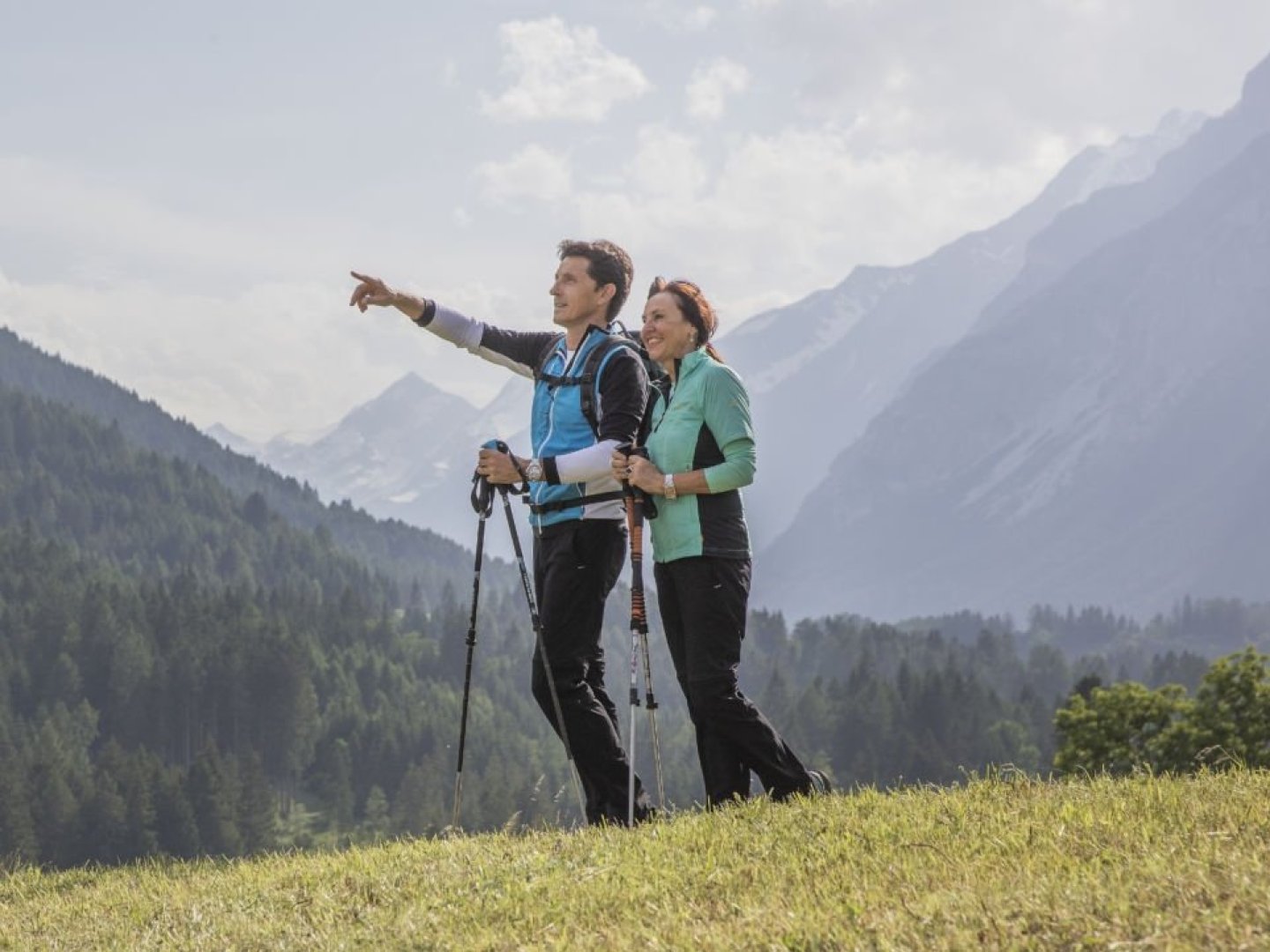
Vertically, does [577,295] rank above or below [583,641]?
above

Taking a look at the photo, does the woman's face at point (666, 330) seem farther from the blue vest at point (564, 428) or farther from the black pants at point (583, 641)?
the black pants at point (583, 641)

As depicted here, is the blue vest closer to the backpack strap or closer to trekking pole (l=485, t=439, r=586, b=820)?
the backpack strap

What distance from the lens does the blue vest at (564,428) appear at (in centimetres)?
946

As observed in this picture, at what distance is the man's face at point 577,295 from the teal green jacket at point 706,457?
0.72 meters

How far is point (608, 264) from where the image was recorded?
32.0 feet

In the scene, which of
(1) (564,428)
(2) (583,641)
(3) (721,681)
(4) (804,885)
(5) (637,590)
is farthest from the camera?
(1) (564,428)

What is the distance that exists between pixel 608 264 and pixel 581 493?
1.52m

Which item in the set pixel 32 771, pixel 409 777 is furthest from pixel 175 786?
pixel 409 777

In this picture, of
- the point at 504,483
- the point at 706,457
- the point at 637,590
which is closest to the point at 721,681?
the point at 637,590

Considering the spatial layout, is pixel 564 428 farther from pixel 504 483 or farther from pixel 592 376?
pixel 504 483

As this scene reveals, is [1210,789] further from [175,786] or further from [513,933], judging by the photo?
[175,786]

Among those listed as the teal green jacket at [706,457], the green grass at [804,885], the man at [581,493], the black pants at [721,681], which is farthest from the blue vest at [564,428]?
the green grass at [804,885]

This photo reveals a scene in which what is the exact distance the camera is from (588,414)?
9.52 m

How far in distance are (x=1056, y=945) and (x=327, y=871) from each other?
511 cm
